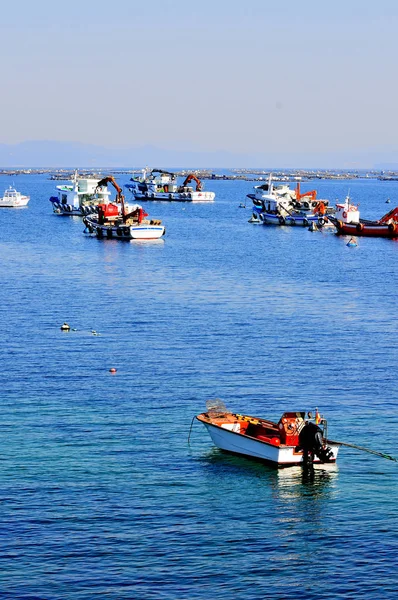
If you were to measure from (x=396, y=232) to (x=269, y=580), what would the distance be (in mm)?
159121

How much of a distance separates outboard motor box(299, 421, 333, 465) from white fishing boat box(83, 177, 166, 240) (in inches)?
4903

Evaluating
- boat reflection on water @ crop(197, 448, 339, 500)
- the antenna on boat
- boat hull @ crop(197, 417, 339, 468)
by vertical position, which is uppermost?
the antenna on boat

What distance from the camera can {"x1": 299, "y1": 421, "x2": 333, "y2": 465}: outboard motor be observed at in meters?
50.3

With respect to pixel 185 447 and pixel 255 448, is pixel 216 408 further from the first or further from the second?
pixel 255 448

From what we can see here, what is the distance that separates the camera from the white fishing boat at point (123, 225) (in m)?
174

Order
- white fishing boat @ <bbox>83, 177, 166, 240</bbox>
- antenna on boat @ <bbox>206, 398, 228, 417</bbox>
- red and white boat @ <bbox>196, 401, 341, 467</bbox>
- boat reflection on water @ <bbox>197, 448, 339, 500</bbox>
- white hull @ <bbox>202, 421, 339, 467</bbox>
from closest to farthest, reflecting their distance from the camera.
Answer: boat reflection on water @ <bbox>197, 448, 339, 500</bbox> < red and white boat @ <bbox>196, 401, 341, 467</bbox> < white hull @ <bbox>202, 421, 339, 467</bbox> < antenna on boat @ <bbox>206, 398, 228, 417</bbox> < white fishing boat @ <bbox>83, 177, 166, 240</bbox>

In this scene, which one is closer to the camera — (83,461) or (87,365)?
(83,461)

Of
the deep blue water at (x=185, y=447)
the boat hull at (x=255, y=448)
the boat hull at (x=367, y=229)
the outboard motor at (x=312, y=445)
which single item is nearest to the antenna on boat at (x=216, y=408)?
the boat hull at (x=255, y=448)

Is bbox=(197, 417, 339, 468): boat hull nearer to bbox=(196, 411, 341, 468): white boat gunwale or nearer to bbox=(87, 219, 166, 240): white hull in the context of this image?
bbox=(196, 411, 341, 468): white boat gunwale

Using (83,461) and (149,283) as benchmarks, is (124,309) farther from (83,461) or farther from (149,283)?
(83,461)

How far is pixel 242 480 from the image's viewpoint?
4997 cm

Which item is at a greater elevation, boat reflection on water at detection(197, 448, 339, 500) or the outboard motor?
the outboard motor

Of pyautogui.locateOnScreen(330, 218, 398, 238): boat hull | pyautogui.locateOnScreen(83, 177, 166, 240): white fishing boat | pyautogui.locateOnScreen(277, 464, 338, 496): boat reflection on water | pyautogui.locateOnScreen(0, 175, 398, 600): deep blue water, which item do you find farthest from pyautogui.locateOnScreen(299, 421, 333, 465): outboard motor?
pyautogui.locateOnScreen(330, 218, 398, 238): boat hull

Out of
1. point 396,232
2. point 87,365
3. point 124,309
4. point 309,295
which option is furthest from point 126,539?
point 396,232
